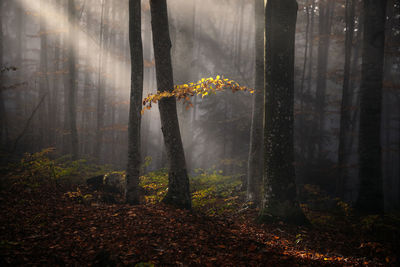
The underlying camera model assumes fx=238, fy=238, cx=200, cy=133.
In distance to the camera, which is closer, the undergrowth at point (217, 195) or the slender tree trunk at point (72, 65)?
the undergrowth at point (217, 195)

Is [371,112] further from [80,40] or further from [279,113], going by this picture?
[80,40]

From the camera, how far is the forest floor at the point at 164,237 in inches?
148

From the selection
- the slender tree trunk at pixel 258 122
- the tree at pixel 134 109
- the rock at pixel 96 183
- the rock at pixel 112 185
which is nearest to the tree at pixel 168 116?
the tree at pixel 134 109

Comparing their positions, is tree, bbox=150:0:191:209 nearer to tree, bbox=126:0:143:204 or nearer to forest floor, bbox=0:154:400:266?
forest floor, bbox=0:154:400:266

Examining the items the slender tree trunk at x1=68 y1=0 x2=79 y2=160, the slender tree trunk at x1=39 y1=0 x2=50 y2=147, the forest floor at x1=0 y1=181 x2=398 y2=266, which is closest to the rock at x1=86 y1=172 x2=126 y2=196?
the forest floor at x1=0 y1=181 x2=398 y2=266

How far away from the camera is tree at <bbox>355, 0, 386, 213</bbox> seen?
26.2 ft

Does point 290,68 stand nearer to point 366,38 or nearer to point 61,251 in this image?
point 366,38

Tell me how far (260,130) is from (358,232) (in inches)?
165

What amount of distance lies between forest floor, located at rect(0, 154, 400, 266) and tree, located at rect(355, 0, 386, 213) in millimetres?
1290

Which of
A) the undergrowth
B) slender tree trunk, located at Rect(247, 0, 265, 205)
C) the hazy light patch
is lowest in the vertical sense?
the undergrowth

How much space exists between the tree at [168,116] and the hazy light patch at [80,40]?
821 cm

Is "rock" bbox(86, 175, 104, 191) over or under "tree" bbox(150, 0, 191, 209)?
under

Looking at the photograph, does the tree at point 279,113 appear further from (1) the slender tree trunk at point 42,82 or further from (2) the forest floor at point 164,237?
(1) the slender tree trunk at point 42,82

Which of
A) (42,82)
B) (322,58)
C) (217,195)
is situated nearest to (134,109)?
(217,195)
